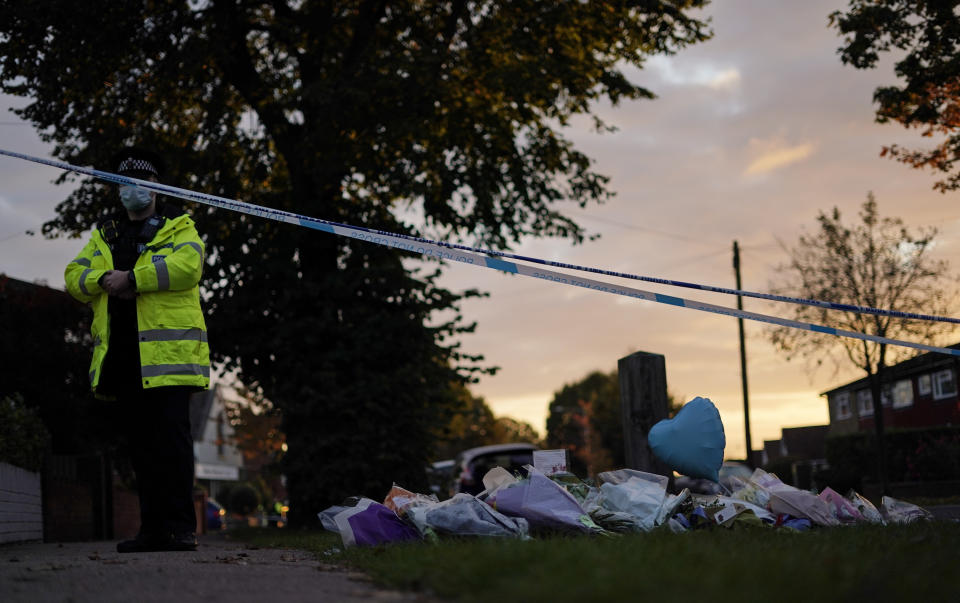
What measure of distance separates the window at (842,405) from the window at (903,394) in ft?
25.8

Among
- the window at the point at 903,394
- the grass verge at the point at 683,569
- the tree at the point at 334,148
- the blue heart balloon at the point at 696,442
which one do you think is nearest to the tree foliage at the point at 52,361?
the tree at the point at 334,148

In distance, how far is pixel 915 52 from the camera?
57.9ft

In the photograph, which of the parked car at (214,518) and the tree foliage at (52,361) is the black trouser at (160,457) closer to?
the tree foliage at (52,361)

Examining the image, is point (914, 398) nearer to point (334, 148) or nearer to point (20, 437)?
point (334, 148)

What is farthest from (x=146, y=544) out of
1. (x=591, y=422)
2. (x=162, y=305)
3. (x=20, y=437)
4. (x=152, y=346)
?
(x=591, y=422)

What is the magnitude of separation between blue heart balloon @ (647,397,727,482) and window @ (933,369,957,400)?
1495 inches

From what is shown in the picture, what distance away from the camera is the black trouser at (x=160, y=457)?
6.12 metres

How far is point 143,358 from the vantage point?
5941mm

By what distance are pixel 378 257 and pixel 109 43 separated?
18.1 feet

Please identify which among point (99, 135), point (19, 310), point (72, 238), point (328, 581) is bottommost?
point (328, 581)

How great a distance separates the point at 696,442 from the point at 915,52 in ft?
43.9

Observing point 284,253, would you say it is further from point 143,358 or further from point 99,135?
point 143,358

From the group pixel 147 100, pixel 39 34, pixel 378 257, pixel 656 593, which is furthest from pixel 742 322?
pixel 656 593

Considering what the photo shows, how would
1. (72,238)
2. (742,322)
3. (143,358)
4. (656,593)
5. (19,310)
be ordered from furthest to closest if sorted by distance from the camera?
(742,322)
(72,238)
(19,310)
(143,358)
(656,593)
